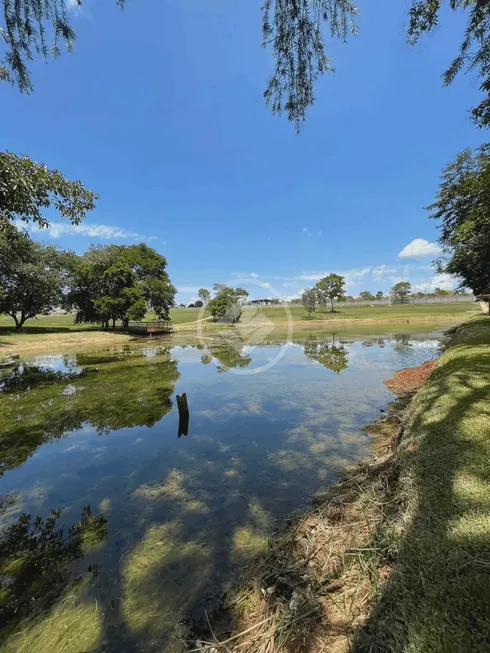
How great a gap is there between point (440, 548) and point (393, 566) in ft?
1.44

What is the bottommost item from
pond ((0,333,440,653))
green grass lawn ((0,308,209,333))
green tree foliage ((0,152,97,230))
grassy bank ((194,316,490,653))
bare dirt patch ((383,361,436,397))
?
pond ((0,333,440,653))

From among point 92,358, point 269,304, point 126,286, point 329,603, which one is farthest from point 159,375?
point 269,304

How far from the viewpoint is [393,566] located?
7.57 feet

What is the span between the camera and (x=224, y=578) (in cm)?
332

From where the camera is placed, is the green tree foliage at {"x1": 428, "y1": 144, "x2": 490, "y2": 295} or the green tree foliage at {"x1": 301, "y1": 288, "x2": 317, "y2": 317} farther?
the green tree foliage at {"x1": 301, "y1": 288, "x2": 317, "y2": 317}

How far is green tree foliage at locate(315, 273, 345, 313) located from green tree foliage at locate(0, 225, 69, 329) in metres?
54.1

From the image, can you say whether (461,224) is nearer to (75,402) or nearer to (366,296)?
(75,402)

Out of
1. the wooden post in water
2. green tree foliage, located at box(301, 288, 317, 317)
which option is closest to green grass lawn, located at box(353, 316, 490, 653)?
the wooden post in water

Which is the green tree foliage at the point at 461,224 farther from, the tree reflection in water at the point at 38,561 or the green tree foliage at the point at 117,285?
the green tree foliage at the point at 117,285

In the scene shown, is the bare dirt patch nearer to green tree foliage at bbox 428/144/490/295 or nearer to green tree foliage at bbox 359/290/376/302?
green tree foliage at bbox 428/144/490/295

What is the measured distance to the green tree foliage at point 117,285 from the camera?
3519cm

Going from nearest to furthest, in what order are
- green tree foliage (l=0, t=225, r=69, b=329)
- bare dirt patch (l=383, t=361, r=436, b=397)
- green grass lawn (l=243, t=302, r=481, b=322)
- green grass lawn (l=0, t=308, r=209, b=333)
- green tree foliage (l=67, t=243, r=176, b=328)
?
bare dirt patch (l=383, t=361, r=436, b=397)
green tree foliage (l=0, t=225, r=69, b=329)
green tree foliage (l=67, t=243, r=176, b=328)
green grass lawn (l=0, t=308, r=209, b=333)
green grass lawn (l=243, t=302, r=481, b=322)
